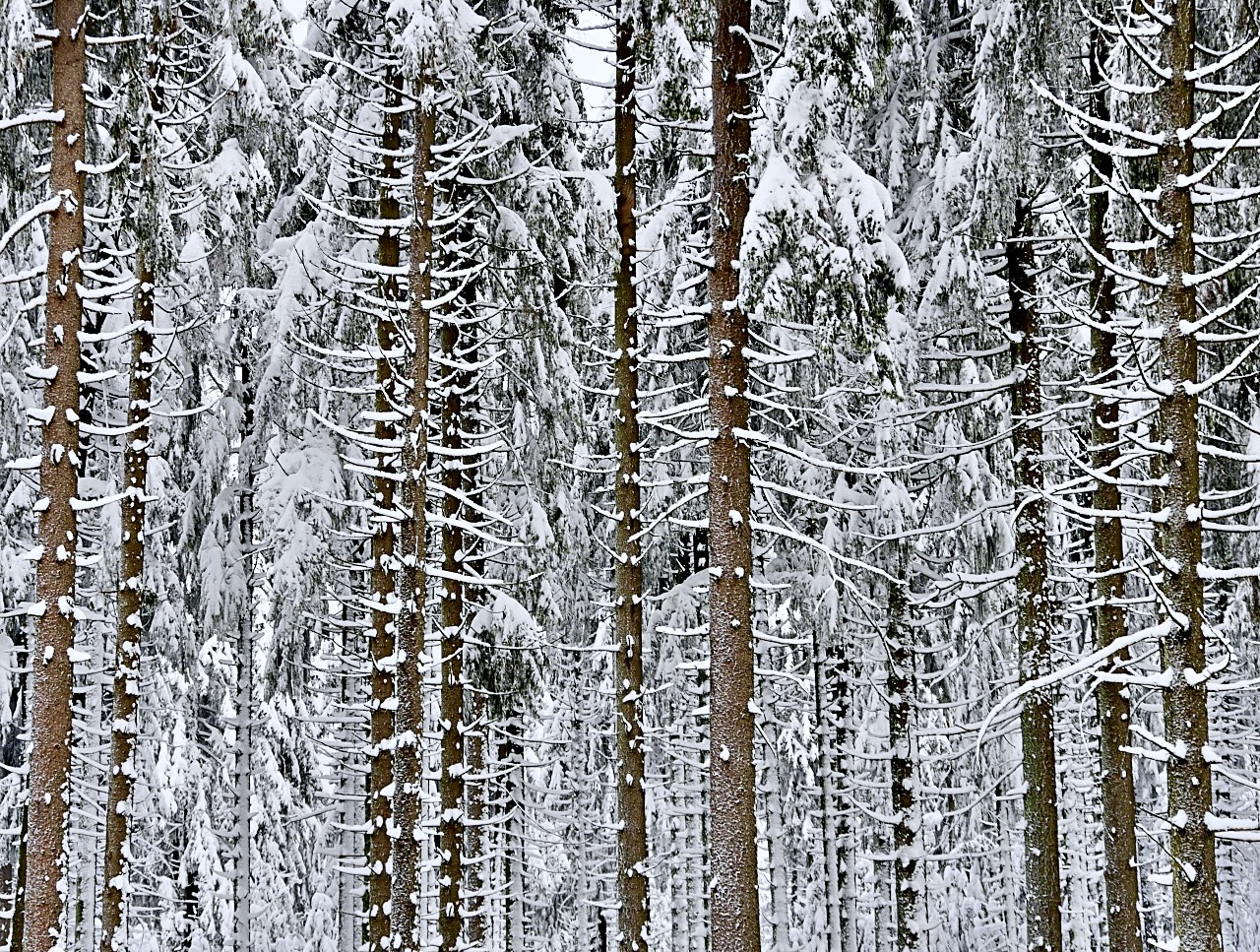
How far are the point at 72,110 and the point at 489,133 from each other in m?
4.83

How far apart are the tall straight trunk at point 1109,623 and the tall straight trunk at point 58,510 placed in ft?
36.1

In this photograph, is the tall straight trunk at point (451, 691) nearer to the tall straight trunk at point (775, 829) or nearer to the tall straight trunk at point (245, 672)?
the tall straight trunk at point (245, 672)

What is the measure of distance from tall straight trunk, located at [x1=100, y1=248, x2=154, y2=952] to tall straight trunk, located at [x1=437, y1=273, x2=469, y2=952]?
144 inches

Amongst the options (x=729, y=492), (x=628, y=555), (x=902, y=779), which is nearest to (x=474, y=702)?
(x=628, y=555)

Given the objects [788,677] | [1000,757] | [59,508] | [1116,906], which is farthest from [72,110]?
[1000,757]

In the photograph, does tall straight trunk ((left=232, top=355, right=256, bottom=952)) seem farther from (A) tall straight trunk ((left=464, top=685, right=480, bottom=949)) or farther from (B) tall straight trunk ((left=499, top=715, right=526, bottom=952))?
(B) tall straight trunk ((left=499, top=715, right=526, bottom=952))

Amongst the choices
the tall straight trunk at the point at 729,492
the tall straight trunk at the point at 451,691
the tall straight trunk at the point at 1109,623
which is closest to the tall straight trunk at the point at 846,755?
the tall straight trunk at the point at 1109,623

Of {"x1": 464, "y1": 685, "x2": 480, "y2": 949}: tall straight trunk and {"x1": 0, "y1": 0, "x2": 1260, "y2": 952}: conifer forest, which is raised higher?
{"x1": 0, "y1": 0, "x2": 1260, "y2": 952}: conifer forest

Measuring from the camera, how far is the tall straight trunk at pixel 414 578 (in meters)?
11.9

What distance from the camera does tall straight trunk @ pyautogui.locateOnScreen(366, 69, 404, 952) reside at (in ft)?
41.8

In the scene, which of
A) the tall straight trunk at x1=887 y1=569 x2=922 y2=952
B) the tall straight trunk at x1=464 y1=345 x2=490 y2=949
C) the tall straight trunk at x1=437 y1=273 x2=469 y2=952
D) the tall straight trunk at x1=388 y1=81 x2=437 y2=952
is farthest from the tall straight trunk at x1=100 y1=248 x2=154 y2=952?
the tall straight trunk at x1=887 y1=569 x2=922 y2=952

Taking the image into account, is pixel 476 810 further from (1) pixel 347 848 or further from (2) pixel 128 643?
(1) pixel 347 848

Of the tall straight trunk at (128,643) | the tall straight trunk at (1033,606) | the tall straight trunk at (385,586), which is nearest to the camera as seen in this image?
the tall straight trunk at (385,586)

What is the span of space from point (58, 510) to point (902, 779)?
456 inches
